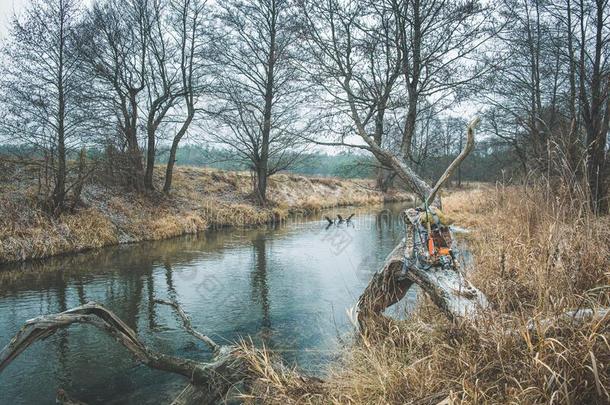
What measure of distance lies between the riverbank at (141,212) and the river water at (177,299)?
0.65 metres

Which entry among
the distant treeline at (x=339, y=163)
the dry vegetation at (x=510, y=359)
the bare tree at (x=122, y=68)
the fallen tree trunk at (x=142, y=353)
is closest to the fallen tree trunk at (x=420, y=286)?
the dry vegetation at (x=510, y=359)

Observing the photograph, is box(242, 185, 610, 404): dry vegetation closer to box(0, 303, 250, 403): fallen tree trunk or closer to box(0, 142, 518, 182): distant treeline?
box(0, 303, 250, 403): fallen tree trunk

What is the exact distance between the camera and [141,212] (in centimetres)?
1395

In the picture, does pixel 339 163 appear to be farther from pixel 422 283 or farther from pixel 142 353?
pixel 142 353

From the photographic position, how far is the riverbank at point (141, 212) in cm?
966

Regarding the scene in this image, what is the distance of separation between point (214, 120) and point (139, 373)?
14638 millimetres

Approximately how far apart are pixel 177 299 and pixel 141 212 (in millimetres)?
8337

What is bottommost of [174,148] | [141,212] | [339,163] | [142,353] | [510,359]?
[142,353]

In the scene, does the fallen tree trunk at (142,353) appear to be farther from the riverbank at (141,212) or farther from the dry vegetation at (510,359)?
the riverbank at (141,212)

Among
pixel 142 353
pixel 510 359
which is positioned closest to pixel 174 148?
pixel 142 353

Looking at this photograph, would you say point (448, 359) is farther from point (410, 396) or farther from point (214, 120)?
point (214, 120)

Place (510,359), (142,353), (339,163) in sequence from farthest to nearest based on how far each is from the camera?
(339,163), (142,353), (510,359)

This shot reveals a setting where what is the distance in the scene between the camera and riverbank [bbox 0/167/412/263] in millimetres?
9664

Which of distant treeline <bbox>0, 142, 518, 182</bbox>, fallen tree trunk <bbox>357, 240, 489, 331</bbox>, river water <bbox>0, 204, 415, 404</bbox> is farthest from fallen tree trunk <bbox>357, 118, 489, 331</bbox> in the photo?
distant treeline <bbox>0, 142, 518, 182</bbox>
